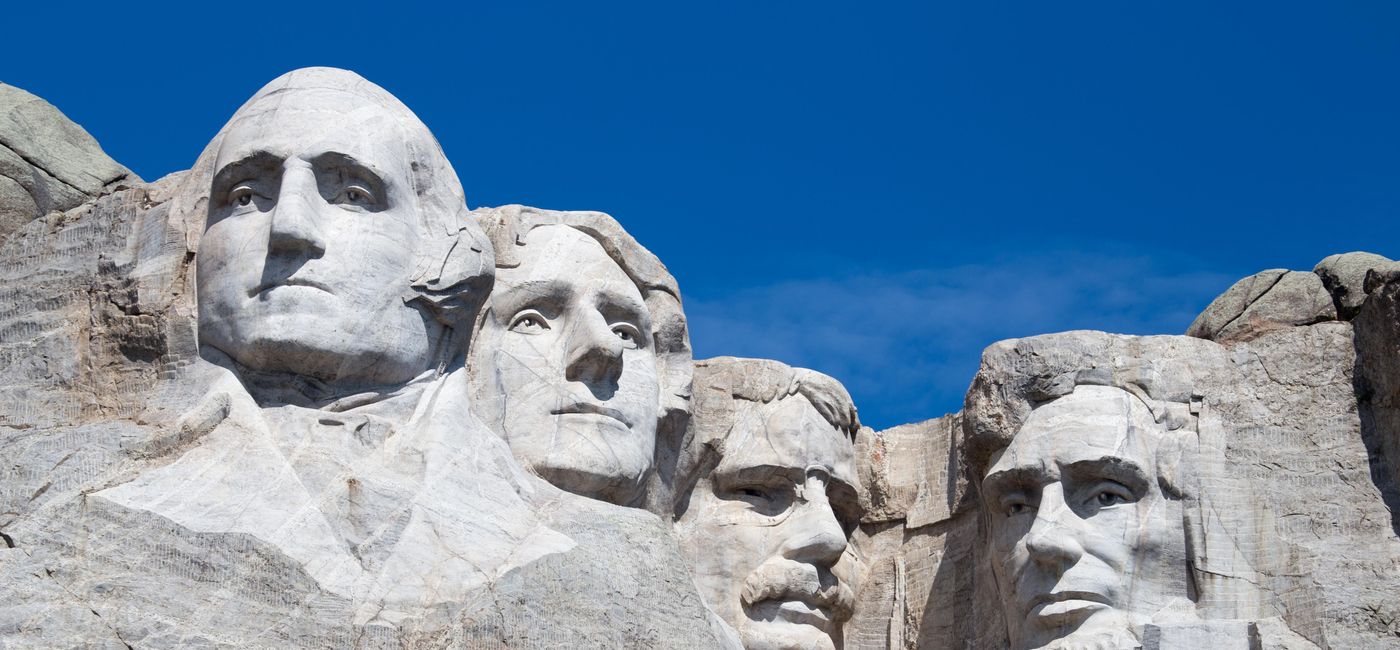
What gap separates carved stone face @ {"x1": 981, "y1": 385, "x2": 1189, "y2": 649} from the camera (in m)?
12.5

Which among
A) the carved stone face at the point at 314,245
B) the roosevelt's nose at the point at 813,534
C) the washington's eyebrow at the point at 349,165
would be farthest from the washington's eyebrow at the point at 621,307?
the washington's eyebrow at the point at 349,165

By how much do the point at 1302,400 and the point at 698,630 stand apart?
11.4 feet

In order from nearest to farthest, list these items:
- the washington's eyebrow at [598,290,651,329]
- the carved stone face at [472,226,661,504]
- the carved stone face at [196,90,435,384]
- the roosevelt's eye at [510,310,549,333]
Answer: the carved stone face at [196,90,435,384]
the carved stone face at [472,226,661,504]
the roosevelt's eye at [510,310,549,333]
the washington's eyebrow at [598,290,651,329]

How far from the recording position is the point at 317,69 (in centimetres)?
1200

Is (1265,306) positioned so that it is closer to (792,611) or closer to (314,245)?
(792,611)

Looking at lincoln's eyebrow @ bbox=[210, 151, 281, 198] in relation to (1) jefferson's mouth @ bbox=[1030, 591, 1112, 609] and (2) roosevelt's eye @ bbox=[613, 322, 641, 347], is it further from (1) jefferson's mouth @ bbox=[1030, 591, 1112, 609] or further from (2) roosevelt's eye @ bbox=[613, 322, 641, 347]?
(1) jefferson's mouth @ bbox=[1030, 591, 1112, 609]

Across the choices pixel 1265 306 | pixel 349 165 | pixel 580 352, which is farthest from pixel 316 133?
pixel 1265 306

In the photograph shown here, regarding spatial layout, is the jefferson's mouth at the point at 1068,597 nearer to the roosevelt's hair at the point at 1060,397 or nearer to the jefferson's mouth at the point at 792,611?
the roosevelt's hair at the point at 1060,397

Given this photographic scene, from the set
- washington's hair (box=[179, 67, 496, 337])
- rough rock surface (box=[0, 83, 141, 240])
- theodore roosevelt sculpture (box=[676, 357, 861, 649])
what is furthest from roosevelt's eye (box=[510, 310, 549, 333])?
rough rock surface (box=[0, 83, 141, 240])

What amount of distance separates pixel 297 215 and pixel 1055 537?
3729 mm

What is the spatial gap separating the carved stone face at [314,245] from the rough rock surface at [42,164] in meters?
Answer: 1.29

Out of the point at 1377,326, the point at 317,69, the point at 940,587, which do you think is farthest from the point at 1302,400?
the point at 317,69

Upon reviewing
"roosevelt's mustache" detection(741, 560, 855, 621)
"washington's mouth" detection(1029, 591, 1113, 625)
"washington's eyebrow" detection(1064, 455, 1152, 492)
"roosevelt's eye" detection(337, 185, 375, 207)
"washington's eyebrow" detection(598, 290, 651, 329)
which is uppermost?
"washington's eyebrow" detection(598, 290, 651, 329)

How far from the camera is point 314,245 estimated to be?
36.6 feet
